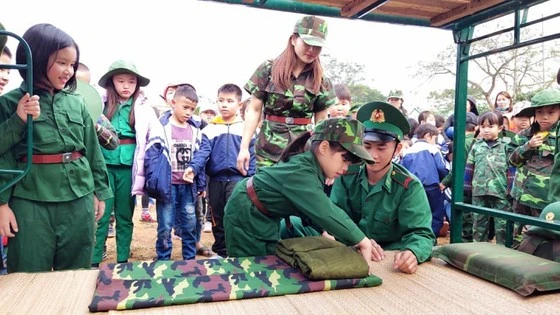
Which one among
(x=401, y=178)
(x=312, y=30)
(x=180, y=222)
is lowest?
(x=180, y=222)

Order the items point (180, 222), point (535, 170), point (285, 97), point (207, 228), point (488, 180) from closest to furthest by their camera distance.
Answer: point (285, 97) → point (535, 170) → point (180, 222) → point (488, 180) → point (207, 228)

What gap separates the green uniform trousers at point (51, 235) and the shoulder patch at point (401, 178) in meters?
1.41

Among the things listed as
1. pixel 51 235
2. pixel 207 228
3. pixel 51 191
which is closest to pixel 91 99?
pixel 51 191

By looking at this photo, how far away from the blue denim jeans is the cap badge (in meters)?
1.77

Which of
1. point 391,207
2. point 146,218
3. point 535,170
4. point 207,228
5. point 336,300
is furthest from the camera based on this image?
point 146,218

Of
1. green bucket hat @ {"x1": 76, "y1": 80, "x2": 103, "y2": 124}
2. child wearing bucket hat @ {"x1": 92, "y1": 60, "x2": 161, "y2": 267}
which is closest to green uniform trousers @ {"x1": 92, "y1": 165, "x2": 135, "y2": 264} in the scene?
child wearing bucket hat @ {"x1": 92, "y1": 60, "x2": 161, "y2": 267}

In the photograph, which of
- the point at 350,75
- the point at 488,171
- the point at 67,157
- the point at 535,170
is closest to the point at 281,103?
the point at 67,157

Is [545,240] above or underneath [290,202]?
underneath

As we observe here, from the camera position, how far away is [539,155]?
11.7ft

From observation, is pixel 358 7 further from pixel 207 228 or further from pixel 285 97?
pixel 207 228

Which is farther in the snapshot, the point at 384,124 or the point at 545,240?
the point at 384,124

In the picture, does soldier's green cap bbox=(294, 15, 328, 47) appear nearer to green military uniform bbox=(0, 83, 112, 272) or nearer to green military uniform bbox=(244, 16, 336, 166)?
green military uniform bbox=(244, 16, 336, 166)

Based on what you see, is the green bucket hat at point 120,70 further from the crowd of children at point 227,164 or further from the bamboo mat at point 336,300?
the bamboo mat at point 336,300

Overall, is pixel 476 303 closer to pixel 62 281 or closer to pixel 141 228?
pixel 62 281
